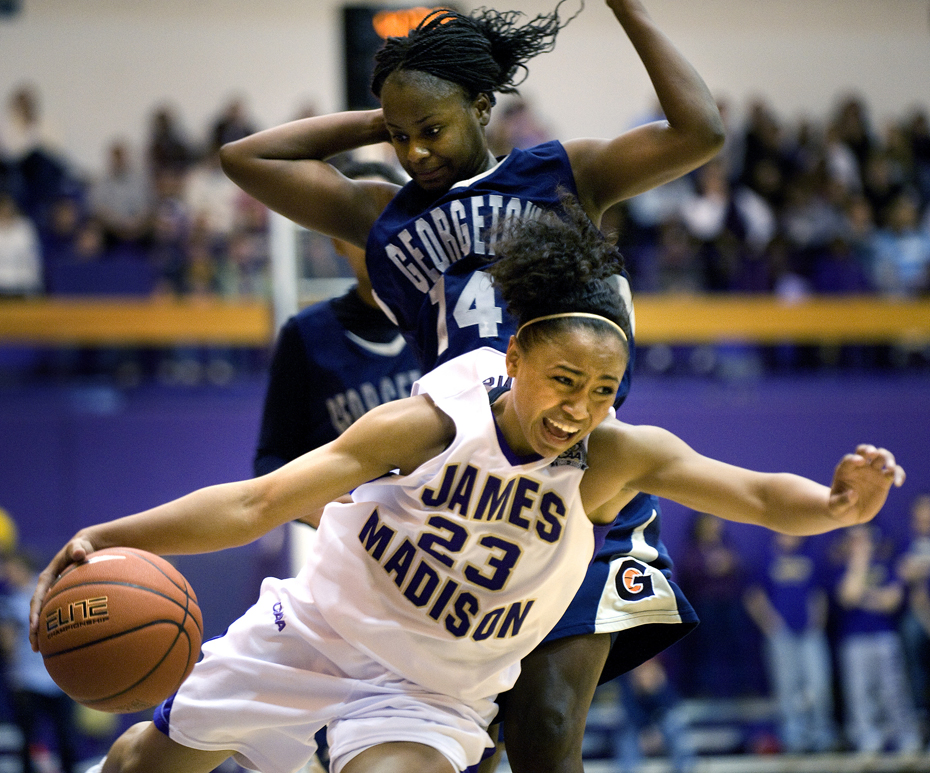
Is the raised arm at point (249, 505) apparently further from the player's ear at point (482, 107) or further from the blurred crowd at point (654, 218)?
the blurred crowd at point (654, 218)

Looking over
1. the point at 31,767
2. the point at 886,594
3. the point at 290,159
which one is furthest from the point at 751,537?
the point at 290,159

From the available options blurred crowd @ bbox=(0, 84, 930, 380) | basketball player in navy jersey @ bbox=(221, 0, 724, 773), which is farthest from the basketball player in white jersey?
blurred crowd @ bbox=(0, 84, 930, 380)

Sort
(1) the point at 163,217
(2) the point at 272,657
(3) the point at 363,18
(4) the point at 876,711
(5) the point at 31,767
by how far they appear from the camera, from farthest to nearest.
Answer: (1) the point at 163,217 → (4) the point at 876,711 → (5) the point at 31,767 → (3) the point at 363,18 → (2) the point at 272,657

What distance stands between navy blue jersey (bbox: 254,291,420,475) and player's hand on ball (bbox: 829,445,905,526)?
6.14ft

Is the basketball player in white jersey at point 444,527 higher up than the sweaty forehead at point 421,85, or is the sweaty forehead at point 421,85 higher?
the sweaty forehead at point 421,85

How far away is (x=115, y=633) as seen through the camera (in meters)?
2.44

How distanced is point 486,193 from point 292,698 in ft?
4.48

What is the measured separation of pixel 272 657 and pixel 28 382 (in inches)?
288

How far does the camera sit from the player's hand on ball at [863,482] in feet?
7.10

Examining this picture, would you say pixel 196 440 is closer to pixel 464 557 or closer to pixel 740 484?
pixel 464 557

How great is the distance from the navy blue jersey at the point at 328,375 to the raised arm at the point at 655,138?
3.94ft

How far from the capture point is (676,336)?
A: 9.85 m

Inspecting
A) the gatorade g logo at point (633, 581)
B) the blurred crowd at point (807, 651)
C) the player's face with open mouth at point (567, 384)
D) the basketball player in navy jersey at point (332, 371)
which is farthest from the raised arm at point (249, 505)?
the blurred crowd at point (807, 651)

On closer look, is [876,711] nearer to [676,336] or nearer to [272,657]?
[676,336]
